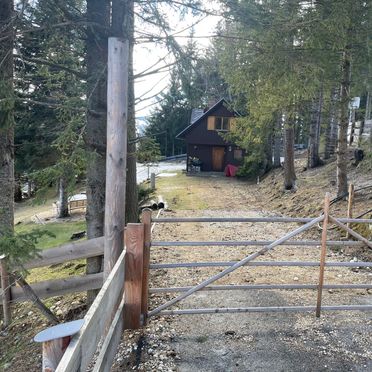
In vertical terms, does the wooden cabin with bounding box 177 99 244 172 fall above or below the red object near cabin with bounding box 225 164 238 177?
above

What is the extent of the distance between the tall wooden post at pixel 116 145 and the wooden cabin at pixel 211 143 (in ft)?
87.5

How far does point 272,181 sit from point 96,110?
54.7 feet

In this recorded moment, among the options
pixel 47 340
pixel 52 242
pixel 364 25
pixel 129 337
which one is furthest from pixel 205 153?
pixel 47 340

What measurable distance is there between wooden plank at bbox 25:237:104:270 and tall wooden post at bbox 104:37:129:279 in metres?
0.62

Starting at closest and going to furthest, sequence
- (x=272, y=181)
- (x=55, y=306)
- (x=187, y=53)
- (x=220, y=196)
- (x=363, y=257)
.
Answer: (x=187, y=53)
(x=55, y=306)
(x=363, y=257)
(x=220, y=196)
(x=272, y=181)

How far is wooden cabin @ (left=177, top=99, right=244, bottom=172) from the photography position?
31375mm

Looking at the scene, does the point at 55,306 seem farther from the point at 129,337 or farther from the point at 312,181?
the point at 312,181

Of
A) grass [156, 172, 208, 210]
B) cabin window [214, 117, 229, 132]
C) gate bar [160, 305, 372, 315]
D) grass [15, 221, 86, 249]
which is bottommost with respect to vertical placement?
grass [15, 221, 86, 249]

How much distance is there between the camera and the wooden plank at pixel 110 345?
2771 millimetres

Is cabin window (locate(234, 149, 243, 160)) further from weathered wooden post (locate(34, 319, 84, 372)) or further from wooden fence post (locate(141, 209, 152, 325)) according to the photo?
weathered wooden post (locate(34, 319, 84, 372))

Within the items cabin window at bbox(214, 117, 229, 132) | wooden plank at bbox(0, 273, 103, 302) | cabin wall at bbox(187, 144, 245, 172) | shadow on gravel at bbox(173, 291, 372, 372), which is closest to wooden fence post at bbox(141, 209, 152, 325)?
shadow on gravel at bbox(173, 291, 372, 372)

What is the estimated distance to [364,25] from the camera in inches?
348

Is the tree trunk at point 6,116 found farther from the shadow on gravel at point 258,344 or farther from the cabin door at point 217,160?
the cabin door at point 217,160

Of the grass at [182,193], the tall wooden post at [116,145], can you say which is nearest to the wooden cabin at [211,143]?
the grass at [182,193]
